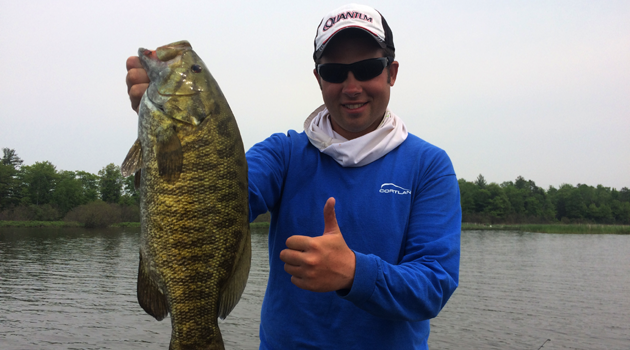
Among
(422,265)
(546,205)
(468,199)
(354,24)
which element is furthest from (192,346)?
(546,205)

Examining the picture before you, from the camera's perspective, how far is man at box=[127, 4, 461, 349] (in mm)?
2225

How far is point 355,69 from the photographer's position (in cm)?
258

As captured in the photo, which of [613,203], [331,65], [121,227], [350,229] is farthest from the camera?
[613,203]

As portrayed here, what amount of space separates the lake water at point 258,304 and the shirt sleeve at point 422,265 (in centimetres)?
1569

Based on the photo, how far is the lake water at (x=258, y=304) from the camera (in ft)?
57.7

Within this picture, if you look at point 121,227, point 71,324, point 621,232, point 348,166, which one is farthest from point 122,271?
point 621,232

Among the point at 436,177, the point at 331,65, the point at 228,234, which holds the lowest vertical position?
the point at 228,234

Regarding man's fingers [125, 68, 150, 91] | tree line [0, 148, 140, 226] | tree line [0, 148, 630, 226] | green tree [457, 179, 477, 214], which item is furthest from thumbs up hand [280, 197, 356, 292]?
green tree [457, 179, 477, 214]

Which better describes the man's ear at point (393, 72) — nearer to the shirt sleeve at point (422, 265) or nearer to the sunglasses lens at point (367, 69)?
the sunglasses lens at point (367, 69)

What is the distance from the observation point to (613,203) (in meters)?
109

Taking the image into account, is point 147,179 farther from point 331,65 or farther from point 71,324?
point 71,324

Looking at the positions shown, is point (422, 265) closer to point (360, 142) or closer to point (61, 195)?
point (360, 142)

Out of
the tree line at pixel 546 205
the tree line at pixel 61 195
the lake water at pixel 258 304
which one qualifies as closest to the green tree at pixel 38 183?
the tree line at pixel 61 195

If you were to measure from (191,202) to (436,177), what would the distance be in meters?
1.42
